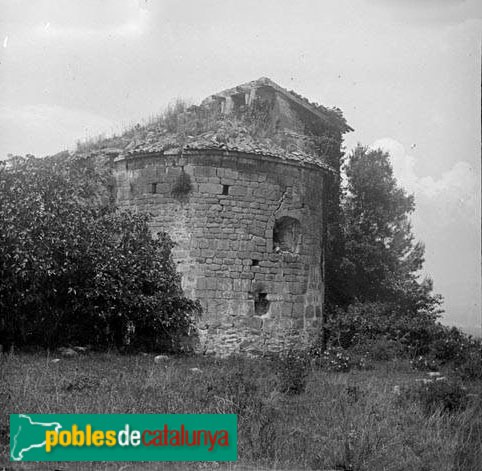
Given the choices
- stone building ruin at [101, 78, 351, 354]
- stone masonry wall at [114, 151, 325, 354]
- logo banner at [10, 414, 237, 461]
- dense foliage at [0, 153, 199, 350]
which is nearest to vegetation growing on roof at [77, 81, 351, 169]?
stone building ruin at [101, 78, 351, 354]

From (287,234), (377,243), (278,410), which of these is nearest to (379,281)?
(377,243)

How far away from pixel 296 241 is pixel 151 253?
3491 millimetres

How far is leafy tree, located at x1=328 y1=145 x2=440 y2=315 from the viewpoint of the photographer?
65.7 feet

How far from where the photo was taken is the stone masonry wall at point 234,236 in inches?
582

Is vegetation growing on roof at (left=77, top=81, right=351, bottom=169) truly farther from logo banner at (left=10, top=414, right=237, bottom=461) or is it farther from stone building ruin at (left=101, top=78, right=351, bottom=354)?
logo banner at (left=10, top=414, right=237, bottom=461)

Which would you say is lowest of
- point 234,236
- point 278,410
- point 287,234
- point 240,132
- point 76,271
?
point 278,410

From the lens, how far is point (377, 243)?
20625 mm

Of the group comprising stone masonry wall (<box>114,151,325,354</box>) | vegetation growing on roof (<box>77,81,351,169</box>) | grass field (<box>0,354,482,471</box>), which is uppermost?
vegetation growing on roof (<box>77,81,351,169</box>)

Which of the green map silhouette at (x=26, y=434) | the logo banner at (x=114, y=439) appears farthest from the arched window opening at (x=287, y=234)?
the green map silhouette at (x=26, y=434)

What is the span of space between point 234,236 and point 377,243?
23.4 ft

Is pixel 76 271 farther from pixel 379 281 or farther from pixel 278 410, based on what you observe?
pixel 379 281

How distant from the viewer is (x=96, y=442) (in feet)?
21.5

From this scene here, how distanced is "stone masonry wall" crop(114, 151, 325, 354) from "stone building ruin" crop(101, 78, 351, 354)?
22 mm

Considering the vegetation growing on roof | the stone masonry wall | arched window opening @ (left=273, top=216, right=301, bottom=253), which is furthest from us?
arched window opening @ (left=273, top=216, right=301, bottom=253)
